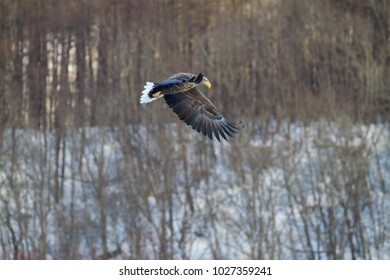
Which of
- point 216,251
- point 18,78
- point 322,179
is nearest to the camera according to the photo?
point 216,251

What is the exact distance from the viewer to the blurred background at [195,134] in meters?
24.7

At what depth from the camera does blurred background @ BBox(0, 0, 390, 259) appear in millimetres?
24656

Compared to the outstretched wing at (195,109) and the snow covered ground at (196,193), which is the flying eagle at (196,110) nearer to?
the outstretched wing at (195,109)

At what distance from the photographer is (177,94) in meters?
12.8

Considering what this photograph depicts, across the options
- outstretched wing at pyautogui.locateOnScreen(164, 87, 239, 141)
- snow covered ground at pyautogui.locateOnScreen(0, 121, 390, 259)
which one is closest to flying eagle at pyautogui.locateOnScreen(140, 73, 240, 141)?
outstretched wing at pyautogui.locateOnScreen(164, 87, 239, 141)

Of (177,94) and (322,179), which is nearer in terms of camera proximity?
(177,94)

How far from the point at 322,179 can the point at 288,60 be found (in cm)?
Answer: 597

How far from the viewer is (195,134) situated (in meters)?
27.3

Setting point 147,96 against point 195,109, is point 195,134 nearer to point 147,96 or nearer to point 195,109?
point 195,109

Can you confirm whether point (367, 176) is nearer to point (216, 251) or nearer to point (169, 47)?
point (216, 251)

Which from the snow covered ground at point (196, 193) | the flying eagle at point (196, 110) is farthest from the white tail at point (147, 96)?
the snow covered ground at point (196, 193)

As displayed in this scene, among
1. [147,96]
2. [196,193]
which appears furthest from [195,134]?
[147,96]

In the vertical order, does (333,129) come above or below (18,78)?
below

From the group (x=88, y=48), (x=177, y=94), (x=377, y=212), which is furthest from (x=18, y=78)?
(x=177, y=94)
